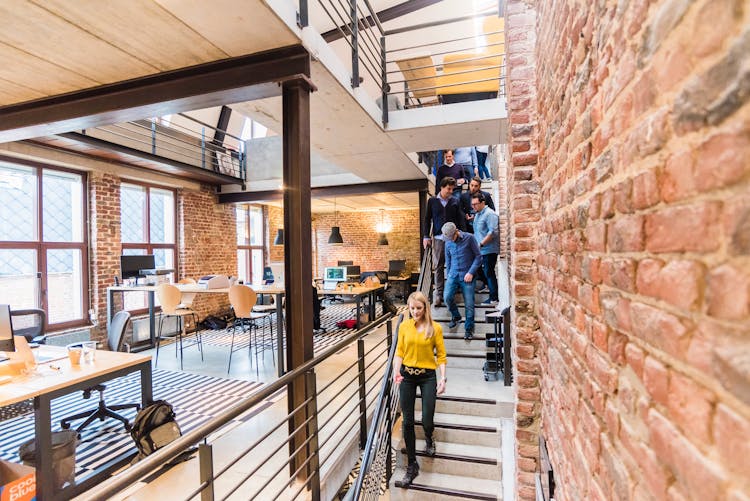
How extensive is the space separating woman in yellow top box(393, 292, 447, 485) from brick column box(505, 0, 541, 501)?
916 millimetres

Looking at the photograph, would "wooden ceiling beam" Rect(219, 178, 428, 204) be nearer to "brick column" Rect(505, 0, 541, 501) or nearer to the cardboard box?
"brick column" Rect(505, 0, 541, 501)

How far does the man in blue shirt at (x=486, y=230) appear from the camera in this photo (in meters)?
4.40

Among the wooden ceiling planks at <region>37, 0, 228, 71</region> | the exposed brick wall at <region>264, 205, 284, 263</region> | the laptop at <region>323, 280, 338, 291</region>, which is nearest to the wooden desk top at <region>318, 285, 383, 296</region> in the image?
the laptop at <region>323, 280, 338, 291</region>

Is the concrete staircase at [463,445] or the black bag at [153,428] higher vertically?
the black bag at [153,428]

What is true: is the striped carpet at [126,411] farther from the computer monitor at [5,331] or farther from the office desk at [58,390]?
the computer monitor at [5,331]

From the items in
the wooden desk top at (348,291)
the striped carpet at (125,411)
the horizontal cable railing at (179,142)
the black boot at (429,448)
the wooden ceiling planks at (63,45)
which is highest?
the horizontal cable railing at (179,142)

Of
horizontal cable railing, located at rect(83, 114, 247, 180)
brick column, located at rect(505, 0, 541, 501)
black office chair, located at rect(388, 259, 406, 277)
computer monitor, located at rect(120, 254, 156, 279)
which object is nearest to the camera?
brick column, located at rect(505, 0, 541, 501)

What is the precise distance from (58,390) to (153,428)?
759 millimetres

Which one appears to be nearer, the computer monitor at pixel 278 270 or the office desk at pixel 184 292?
the office desk at pixel 184 292

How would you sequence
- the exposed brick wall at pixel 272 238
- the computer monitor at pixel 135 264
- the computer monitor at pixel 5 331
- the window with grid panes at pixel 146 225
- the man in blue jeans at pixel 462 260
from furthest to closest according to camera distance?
1. the exposed brick wall at pixel 272 238
2. the window with grid panes at pixel 146 225
3. the computer monitor at pixel 135 264
4. the man in blue jeans at pixel 462 260
5. the computer monitor at pixel 5 331

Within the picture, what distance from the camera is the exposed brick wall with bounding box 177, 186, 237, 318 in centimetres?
773

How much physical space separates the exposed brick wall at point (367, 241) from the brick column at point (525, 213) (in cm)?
965

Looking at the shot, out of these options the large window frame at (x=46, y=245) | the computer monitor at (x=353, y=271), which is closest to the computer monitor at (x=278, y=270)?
the computer monitor at (x=353, y=271)

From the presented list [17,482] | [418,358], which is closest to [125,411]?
[17,482]
